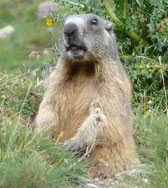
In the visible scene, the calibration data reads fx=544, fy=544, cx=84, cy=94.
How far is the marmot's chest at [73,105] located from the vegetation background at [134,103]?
0.41 meters

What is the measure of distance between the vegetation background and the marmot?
0.25 m

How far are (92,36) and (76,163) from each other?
56.8 inches

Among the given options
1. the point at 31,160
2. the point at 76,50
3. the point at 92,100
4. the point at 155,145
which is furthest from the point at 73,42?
the point at 31,160

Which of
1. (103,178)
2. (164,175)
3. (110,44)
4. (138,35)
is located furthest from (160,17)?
(164,175)

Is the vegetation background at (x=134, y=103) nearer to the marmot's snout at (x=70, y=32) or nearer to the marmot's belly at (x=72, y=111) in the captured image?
the marmot's belly at (x=72, y=111)

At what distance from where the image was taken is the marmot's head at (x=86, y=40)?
5.43m

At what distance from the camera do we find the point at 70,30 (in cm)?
537

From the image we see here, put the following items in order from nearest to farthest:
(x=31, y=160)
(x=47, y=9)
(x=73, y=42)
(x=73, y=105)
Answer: (x=31, y=160) → (x=73, y=42) → (x=73, y=105) → (x=47, y=9)

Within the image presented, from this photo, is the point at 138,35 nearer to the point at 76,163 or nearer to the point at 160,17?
the point at 160,17

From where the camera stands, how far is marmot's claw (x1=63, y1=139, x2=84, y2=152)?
5.25 m

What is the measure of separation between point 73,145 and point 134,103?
191 cm

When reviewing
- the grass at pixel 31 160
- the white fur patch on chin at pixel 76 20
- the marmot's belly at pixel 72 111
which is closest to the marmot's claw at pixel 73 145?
the grass at pixel 31 160

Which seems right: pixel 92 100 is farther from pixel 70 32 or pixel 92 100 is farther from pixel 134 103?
pixel 134 103

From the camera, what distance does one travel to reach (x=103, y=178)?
17.1 ft
